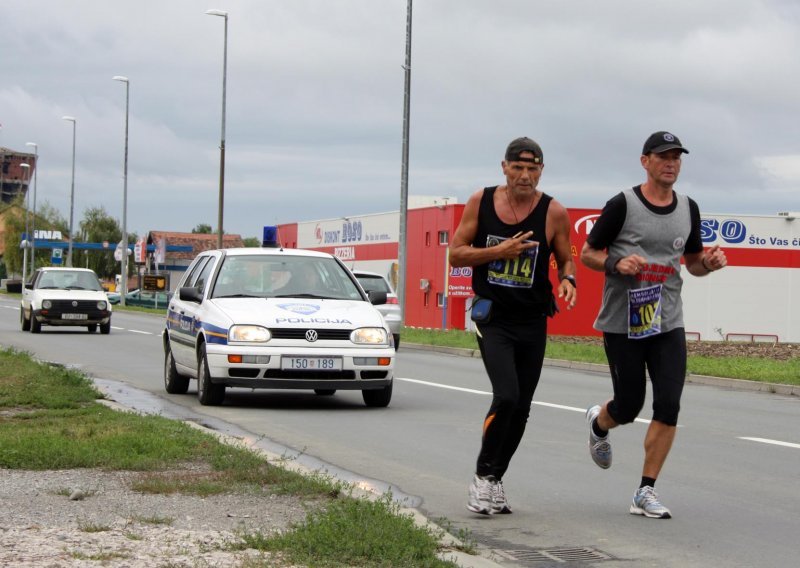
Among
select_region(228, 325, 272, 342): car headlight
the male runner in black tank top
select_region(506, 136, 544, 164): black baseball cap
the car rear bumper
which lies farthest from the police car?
the car rear bumper

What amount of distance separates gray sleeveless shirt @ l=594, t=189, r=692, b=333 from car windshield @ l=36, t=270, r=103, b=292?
29.0 m

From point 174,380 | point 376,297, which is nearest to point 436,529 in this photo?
point 376,297

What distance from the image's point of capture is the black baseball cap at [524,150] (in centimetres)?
772

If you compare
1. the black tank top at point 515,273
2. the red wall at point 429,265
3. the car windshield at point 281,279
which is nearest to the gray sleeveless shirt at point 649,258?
the black tank top at point 515,273

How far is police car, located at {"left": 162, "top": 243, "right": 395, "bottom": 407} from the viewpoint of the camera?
1403 cm

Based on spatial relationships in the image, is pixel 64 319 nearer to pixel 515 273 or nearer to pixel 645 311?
pixel 515 273

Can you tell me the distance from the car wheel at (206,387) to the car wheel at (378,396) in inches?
60.2

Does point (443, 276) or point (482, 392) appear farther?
point (443, 276)

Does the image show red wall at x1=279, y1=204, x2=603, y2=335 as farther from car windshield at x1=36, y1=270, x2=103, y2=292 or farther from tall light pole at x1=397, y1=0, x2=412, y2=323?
car windshield at x1=36, y1=270, x2=103, y2=292

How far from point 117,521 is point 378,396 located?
820cm

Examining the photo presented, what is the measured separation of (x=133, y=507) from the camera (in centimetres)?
724

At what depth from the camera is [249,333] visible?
45.9 ft

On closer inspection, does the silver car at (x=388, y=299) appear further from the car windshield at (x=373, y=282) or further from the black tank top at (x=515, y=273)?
the black tank top at (x=515, y=273)

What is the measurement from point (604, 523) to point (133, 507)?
253 cm
